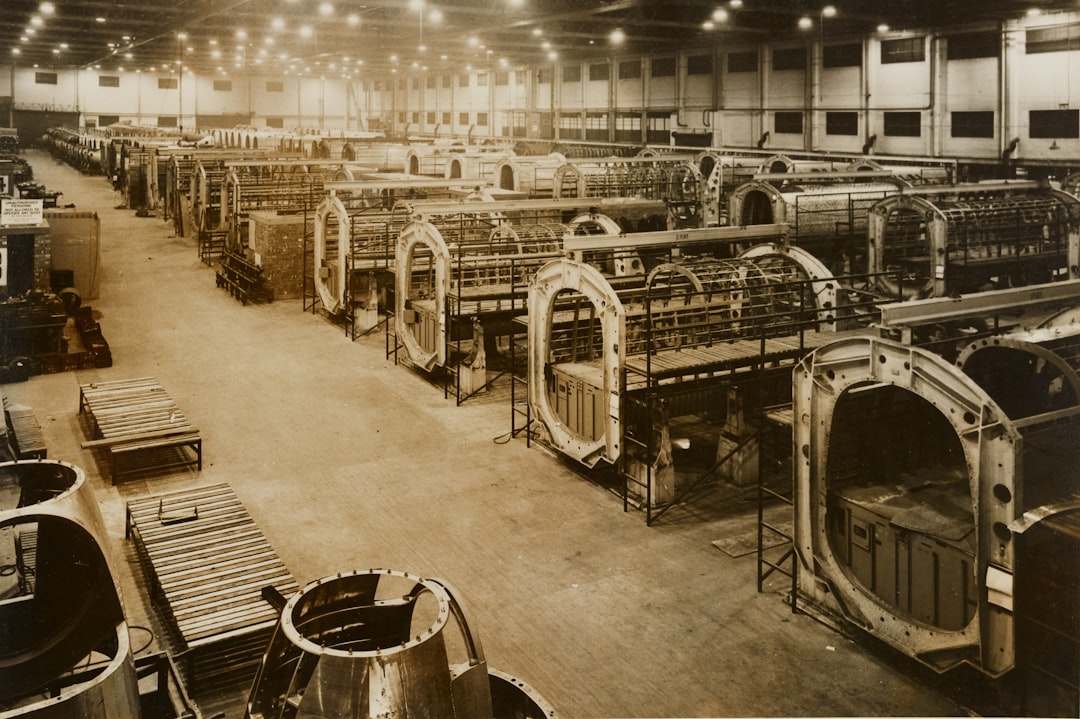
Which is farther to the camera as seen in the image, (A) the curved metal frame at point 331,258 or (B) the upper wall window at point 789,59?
(B) the upper wall window at point 789,59

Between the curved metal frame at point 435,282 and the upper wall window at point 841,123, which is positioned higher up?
the upper wall window at point 841,123

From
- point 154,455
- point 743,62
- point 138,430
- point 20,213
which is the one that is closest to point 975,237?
point 154,455

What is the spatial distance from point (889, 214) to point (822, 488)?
12456 millimetres

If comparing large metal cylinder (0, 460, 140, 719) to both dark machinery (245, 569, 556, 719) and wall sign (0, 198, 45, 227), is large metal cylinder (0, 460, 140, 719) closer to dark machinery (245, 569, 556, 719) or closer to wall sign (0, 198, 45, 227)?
dark machinery (245, 569, 556, 719)

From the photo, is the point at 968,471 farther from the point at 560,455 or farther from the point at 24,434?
the point at 24,434

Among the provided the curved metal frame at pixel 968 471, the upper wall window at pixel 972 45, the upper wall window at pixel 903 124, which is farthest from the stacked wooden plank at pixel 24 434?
the upper wall window at pixel 903 124

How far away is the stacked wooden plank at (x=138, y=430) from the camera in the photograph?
12.2 m

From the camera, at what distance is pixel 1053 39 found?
2719 cm

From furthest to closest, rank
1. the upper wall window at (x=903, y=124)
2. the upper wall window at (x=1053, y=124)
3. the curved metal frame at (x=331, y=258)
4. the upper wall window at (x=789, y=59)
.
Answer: the upper wall window at (x=789, y=59), the upper wall window at (x=903, y=124), the upper wall window at (x=1053, y=124), the curved metal frame at (x=331, y=258)

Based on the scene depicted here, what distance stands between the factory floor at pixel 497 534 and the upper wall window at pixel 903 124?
23011 millimetres

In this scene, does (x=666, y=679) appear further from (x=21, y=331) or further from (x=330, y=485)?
(x=21, y=331)

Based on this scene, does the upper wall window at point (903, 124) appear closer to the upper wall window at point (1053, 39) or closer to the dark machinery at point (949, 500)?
the upper wall window at point (1053, 39)

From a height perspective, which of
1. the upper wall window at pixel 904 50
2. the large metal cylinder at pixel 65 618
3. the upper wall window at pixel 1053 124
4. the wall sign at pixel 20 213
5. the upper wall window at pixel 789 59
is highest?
the upper wall window at pixel 789 59

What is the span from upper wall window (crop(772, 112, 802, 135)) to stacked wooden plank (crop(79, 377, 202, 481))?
98.1 ft
